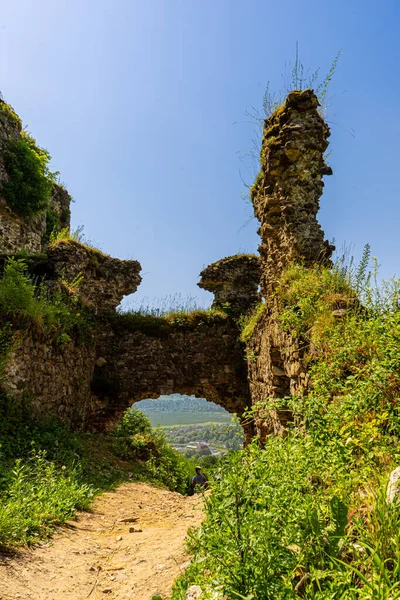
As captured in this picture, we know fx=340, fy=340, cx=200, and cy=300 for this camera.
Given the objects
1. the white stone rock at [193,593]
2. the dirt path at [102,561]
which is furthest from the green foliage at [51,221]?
the white stone rock at [193,593]

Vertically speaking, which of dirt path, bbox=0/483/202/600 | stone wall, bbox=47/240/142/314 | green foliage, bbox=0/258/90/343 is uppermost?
stone wall, bbox=47/240/142/314

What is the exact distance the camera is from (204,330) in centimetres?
1098

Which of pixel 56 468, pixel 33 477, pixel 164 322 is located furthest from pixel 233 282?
pixel 33 477

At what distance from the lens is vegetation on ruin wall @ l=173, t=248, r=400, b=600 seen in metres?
1.47

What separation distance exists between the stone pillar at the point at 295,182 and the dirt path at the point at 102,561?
4574 mm

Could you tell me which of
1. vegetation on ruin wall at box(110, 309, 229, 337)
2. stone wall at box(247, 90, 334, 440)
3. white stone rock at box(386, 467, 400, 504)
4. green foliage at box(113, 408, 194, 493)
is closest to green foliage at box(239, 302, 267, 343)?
stone wall at box(247, 90, 334, 440)

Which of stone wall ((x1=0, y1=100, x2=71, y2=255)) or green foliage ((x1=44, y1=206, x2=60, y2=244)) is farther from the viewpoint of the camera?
green foliage ((x1=44, y1=206, x2=60, y2=244))

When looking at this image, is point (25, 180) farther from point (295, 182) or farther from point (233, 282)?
point (295, 182)

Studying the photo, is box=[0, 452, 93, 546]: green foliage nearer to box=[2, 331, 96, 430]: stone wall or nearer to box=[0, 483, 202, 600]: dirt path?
box=[0, 483, 202, 600]: dirt path

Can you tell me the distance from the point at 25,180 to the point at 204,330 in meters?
9.39

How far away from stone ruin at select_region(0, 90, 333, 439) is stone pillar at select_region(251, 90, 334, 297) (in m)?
0.02

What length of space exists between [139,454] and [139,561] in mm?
7301

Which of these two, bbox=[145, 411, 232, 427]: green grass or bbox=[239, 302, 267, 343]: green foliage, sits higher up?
bbox=[239, 302, 267, 343]: green foliage

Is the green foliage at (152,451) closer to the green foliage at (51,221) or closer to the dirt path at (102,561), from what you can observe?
the dirt path at (102,561)
